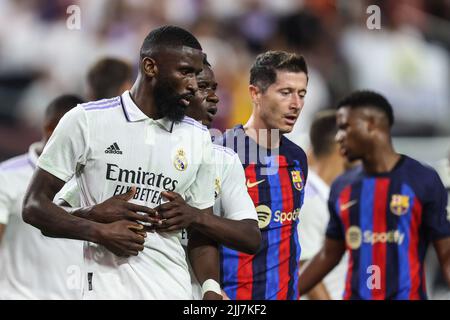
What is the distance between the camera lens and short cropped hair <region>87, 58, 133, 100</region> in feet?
18.6

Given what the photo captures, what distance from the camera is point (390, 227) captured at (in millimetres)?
5578

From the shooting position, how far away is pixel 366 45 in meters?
9.52

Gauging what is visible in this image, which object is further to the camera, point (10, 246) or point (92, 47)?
point (92, 47)

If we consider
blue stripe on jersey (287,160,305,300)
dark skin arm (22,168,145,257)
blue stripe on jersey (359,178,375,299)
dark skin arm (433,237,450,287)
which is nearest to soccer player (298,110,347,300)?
blue stripe on jersey (359,178,375,299)

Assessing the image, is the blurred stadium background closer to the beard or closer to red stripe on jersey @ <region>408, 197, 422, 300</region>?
red stripe on jersey @ <region>408, 197, 422, 300</region>

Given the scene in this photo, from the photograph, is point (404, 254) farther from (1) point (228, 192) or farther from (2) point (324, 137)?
(1) point (228, 192)

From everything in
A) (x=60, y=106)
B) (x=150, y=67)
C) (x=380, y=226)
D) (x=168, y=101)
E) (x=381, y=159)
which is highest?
(x=60, y=106)

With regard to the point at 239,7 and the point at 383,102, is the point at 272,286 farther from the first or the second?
the point at 239,7

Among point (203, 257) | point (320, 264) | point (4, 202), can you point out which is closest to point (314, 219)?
point (320, 264)

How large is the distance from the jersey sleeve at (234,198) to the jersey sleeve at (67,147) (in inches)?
27.1

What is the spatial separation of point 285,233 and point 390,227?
126 cm

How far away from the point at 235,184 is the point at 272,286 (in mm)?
943
